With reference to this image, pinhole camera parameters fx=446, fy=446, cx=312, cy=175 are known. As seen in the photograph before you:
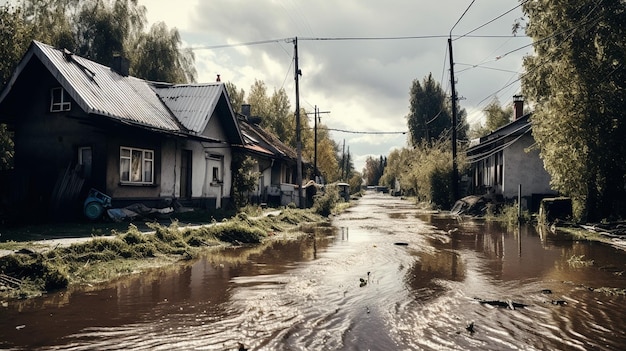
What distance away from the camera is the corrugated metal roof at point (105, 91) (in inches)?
575

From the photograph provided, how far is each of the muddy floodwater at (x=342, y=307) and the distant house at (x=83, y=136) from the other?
6696 millimetres

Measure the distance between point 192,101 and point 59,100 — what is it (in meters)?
5.69

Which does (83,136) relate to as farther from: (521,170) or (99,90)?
(521,170)

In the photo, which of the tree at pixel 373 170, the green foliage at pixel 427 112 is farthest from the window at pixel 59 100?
the tree at pixel 373 170

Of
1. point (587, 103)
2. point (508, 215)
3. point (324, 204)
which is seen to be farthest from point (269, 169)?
point (587, 103)

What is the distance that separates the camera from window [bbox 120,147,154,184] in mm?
16141

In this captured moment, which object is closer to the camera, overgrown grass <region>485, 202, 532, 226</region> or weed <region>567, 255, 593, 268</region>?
weed <region>567, 255, 593, 268</region>

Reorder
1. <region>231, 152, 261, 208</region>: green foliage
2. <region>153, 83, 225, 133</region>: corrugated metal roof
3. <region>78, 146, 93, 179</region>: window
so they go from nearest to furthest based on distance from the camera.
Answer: <region>78, 146, 93, 179</region>: window → <region>153, 83, 225, 133</region>: corrugated metal roof → <region>231, 152, 261, 208</region>: green foliage

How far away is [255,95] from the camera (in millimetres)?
53719

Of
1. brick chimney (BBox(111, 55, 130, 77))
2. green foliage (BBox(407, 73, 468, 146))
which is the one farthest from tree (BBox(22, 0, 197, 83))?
green foliage (BBox(407, 73, 468, 146))

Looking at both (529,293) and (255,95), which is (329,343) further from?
(255,95)

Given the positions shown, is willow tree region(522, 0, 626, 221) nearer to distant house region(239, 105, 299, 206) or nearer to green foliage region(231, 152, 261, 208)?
green foliage region(231, 152, 261, 208)

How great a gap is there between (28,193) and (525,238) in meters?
17.3

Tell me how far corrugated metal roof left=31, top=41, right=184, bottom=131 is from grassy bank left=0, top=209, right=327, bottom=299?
5.37m
